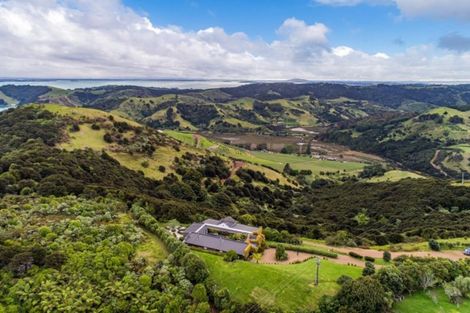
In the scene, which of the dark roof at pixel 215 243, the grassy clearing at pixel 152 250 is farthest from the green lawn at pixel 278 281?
the grassy clearing at pixel 152 250

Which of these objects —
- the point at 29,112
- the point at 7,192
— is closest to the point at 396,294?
the point at 7,192

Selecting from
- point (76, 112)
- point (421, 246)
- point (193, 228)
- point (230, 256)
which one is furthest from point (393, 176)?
point (230, 256)

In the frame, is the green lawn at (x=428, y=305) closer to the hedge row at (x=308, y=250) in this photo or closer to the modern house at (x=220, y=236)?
the hedge row at (x=308, y=250)

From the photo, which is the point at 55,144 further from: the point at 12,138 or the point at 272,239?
the point at 272,239

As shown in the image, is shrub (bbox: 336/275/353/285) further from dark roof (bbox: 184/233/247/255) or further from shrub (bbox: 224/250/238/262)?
shrub (bbox: 224/250/238/262)

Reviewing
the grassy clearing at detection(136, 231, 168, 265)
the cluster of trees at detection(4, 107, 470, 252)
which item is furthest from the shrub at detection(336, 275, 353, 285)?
the grassy clearing at detection(136, 231, 168, 265)

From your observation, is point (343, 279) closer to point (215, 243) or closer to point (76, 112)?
point (215, 243)
